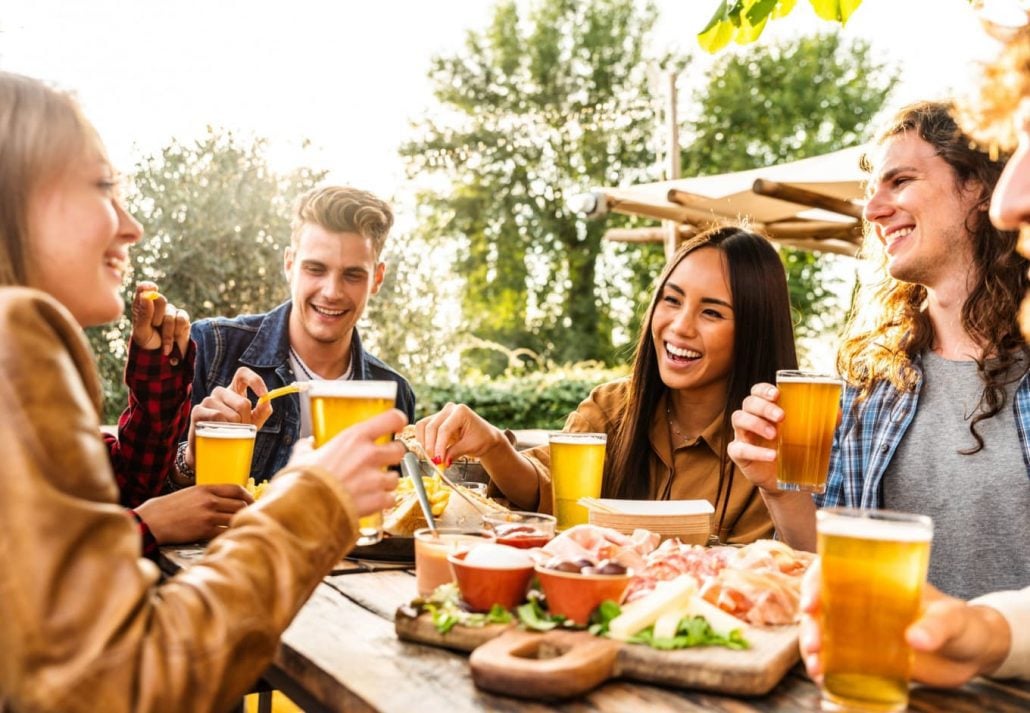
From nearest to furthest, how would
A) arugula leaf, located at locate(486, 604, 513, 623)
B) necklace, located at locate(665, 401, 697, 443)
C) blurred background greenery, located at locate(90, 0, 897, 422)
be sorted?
arugula leaf, located at locate(486, 604, 513, 623) < necklace, located at locate(665, 401, 697, 443) < blurred background greenery, located at locate(90, 0, 897, 422)

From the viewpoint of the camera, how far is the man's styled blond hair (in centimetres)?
446

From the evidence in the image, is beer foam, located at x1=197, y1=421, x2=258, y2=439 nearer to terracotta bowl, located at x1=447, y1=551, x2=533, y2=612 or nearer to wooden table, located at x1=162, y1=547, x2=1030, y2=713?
wooden table, located at x1=162, y1=547, x2=1030, y2=713

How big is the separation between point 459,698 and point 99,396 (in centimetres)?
73

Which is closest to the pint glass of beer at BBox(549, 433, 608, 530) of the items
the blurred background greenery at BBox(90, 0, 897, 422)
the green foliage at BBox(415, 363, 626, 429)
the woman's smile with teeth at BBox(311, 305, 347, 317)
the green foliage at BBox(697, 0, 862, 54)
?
the green foliage at BBox(697, 0, 862, 54)

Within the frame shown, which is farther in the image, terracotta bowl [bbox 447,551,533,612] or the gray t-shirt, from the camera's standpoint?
the gray t-shirt

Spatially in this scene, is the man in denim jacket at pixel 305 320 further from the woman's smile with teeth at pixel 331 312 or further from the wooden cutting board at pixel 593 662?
the wooden cutting board at pixel 593 662

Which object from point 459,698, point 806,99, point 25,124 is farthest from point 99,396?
point 806,99

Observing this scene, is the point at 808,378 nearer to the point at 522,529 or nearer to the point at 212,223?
the point at 522,529

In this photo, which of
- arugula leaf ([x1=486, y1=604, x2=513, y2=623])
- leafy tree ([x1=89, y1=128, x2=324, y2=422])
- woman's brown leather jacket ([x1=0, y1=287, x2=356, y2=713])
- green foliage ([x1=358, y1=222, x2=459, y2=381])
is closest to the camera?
woman's brown leather jacket ([x1=0, y1=287, x2=356, y2=713])

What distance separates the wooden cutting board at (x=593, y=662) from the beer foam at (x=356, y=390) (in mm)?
460

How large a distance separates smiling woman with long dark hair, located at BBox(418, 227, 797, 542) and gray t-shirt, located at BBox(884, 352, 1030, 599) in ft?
2.07

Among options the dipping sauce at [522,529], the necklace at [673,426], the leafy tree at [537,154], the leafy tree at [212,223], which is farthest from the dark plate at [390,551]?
the leafy tree at [537,154]

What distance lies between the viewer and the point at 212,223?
973 cm

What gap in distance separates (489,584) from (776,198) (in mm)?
5889
